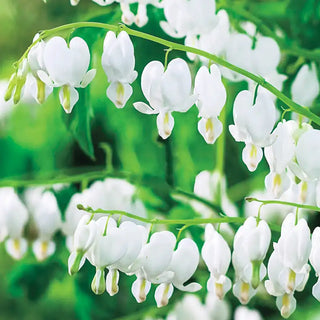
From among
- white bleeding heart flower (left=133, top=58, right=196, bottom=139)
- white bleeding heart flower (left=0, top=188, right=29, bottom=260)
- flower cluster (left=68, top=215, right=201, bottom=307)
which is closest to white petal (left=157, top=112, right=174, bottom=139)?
white bleeding heart flower (left=133, top=58, right=196, bottom=139)

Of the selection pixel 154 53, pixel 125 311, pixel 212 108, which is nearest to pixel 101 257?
pixel 212 108

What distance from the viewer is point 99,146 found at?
154 centimetres

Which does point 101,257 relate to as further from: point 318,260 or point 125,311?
point 125,311

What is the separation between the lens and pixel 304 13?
40.1 inches

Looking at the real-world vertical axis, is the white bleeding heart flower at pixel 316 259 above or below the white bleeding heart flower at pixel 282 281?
above

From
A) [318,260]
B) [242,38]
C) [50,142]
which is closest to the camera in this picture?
[318,260]

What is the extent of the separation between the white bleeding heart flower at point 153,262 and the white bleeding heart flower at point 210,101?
0.11m

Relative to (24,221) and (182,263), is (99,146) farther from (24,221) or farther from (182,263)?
(182,263)

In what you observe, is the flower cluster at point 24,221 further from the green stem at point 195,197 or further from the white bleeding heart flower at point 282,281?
the white bleeding heart flower at point 282,281

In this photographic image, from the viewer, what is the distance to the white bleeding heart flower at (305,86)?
3.21 ft

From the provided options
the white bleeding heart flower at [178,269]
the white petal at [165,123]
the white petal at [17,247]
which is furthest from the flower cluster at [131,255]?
the white petal at [17,247]

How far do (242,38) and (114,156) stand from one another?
2.81ft

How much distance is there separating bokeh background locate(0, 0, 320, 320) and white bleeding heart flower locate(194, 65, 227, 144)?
157 millimetres

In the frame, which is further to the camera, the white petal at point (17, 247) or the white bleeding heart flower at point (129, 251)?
the white petal at point (17, 247)
